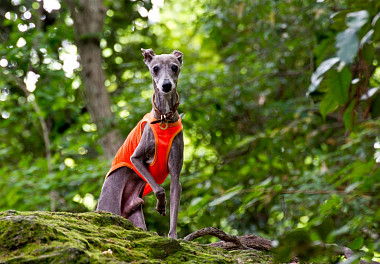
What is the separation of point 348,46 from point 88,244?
176 cm

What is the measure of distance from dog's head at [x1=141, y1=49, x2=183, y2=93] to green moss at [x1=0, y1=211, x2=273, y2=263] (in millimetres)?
1111

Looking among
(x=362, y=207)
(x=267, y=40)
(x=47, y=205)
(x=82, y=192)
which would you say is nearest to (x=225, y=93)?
(x=267, y=40)

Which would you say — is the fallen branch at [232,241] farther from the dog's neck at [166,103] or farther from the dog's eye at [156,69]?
the dog's eye at [156,69]

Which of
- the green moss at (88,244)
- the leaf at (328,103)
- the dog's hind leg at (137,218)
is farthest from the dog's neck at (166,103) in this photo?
the leaf at (328,103)

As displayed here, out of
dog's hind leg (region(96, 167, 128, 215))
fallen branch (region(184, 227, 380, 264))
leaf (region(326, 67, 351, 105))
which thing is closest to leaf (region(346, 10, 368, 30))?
leaf (region(326, 67, 351, 105))

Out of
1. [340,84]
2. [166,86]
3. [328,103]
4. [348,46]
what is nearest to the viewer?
[348,46]

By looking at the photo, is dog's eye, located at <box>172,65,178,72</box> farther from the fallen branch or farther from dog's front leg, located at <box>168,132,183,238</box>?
the fallen branch

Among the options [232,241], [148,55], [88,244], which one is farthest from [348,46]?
[148,55]

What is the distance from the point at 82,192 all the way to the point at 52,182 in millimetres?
566

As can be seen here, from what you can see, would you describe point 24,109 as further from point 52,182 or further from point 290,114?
point 290,114

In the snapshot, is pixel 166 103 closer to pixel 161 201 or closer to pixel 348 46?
pixel 161 201

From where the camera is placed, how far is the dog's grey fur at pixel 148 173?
4.11m

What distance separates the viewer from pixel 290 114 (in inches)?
395

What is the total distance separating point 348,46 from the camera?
3.93ft
